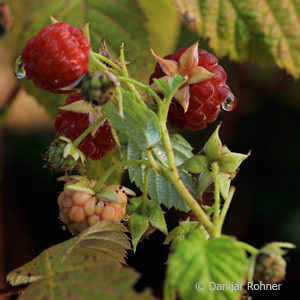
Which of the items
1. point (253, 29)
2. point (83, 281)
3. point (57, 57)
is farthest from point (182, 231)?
point (253, 29)

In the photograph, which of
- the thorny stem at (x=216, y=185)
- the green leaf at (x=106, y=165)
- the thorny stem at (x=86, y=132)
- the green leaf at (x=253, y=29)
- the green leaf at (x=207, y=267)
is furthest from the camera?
the green leaf at (x=253, y=29)

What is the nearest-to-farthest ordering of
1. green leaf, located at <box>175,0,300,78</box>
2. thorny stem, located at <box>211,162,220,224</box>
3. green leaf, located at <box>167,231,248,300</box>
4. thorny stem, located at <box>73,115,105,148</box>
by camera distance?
green leaf, located at <box>167,231,248,300</box>, thorny stem, located at <box>211,162,220,224</box>, thorny stem, located at <box>73,115,105,148</box>, green leaf, located at <box>175,0,300,78</box>

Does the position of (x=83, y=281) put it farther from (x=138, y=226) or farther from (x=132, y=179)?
(x=132, y=179)

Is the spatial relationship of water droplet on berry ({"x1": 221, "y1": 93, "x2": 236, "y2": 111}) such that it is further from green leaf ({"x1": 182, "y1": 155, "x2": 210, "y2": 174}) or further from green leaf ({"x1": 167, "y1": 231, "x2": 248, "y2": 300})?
green leaf ({"x1": 167, "y1": 231, "x2": 248, "y2": 300})

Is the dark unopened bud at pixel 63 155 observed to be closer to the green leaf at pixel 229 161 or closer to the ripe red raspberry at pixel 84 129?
the ripe red raspberry at pixel 84 129

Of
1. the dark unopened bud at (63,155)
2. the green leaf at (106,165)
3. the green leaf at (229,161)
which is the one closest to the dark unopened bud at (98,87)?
the dark unopened bud at (63,155)

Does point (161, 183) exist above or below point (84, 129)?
below

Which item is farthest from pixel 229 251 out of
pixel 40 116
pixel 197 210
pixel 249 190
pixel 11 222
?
pixel 40 116

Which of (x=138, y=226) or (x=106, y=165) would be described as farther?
(x=106, y=165)

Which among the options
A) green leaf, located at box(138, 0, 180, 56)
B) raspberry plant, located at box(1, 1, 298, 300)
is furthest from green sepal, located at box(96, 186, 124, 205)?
green leaf, located at box(138, 0, 180, 56)
